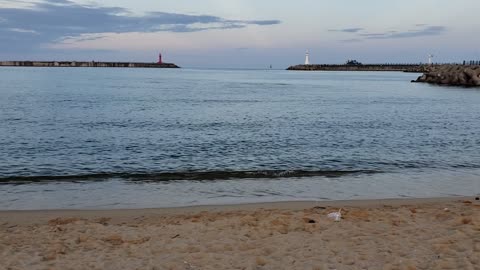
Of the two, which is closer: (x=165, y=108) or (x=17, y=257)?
(x=17, y=257)

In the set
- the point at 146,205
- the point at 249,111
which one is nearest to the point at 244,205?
the point at 146,205

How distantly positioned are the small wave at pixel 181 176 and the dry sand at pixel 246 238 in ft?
12.5

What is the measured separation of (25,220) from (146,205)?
266 centimetres

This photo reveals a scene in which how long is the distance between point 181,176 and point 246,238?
700 centimetres

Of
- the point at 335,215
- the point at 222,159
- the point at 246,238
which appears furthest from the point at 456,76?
the point at 246,238

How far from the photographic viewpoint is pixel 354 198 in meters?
11.9

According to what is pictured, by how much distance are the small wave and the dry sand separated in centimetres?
382

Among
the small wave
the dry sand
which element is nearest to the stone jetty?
the small wave

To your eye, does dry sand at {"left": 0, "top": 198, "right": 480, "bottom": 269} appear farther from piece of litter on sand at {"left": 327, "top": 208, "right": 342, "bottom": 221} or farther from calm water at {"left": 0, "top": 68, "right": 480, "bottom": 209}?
calm water at {"left": 0, "top": 68, "right": 480, "bottom": 209}

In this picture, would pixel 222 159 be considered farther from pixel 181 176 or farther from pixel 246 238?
pixel 246 238

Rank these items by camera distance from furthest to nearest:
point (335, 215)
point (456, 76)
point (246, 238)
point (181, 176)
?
point (456, 76), point (181, 176), point (335, 215), point (246, 238)

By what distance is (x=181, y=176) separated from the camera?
14.5 meters

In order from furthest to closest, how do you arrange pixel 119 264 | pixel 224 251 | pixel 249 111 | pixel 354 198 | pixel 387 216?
1. pixel 249 111
2. pixel 354 198
3. pixel 387 216
4. pixel 224 251
5. pixel 119 264

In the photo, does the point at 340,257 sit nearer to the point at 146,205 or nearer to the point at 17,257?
the point at 17,257
